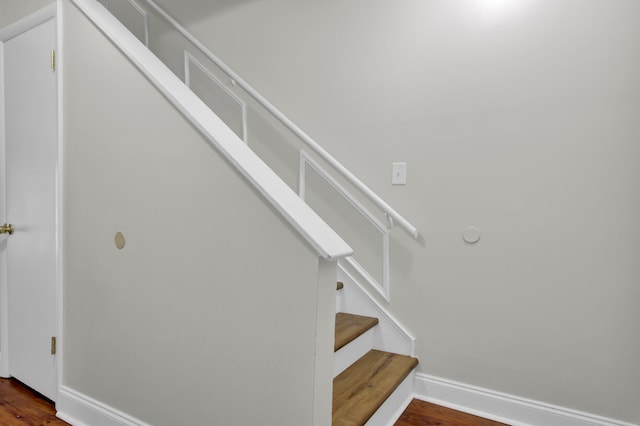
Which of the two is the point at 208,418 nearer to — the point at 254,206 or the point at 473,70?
the point at 254,206

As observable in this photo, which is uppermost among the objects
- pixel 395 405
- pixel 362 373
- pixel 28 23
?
pixel 28 23

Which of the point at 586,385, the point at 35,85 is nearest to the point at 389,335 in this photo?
the point at 586,385

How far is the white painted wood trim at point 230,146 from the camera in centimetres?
118

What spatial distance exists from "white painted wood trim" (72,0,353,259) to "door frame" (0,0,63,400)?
0.31 m

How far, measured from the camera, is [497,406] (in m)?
1.85

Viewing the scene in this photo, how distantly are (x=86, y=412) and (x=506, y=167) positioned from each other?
226 cm

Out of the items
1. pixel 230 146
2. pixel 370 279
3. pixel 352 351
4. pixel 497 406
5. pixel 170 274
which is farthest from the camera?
pixel 370 279

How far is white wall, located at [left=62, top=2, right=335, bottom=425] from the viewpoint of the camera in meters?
1.22

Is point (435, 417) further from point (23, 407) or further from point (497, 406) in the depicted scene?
point (23, 407)

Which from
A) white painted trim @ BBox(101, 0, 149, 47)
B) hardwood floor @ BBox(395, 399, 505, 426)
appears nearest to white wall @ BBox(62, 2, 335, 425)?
hardwood floor @ BBox(395, 399, 505, 426)

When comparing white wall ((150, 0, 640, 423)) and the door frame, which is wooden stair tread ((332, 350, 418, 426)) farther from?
the door frame

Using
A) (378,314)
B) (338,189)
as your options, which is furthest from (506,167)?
(378,314)

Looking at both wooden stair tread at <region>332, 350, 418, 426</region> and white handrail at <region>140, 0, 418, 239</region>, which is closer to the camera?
wooden stair tread at <region>332, 350, 418, 426</region>

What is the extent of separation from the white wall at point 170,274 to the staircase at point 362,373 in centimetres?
40
